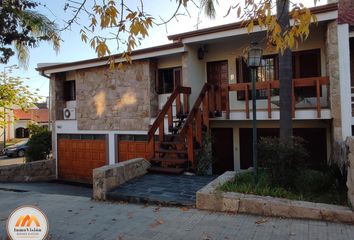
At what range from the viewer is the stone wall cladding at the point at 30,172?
15406mm

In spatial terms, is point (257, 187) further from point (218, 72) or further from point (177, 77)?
point (177, 77)

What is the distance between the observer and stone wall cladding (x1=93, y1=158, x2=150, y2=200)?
819 cm

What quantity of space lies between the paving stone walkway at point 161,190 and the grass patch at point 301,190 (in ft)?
3.05

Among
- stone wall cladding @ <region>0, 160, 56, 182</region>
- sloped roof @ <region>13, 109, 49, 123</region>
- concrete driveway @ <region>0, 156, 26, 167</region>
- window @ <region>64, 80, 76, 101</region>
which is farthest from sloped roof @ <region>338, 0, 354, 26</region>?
sloped roof @ <region>13, 109, 49, 123</region>

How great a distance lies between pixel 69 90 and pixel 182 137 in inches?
394

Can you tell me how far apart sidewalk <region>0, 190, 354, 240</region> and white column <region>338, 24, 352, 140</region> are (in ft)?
15.8

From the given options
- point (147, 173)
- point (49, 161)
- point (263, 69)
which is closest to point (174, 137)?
point (147, 173)

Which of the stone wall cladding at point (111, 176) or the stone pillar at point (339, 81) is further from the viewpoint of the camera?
the stone pillar at point (339, 81)


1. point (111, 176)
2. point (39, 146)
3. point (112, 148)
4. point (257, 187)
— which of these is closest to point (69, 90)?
point (39, 146)

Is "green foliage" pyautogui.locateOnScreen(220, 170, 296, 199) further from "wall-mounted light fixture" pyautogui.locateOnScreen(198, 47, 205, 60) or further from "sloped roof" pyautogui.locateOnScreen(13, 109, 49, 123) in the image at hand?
"sloped roof" pyautogui.locateOnScreen(13, 109, 49, 123)

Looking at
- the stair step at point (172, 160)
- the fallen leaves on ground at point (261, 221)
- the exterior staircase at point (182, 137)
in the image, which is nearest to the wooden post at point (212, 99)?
the exterior staircase at point (182, 137)

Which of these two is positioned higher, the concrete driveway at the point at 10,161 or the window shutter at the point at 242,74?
the window shutter at the point at 242,74

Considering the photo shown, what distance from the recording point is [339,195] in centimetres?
672

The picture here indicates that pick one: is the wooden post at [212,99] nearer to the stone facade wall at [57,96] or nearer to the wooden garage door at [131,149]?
the wooden garage door at [131,149]
